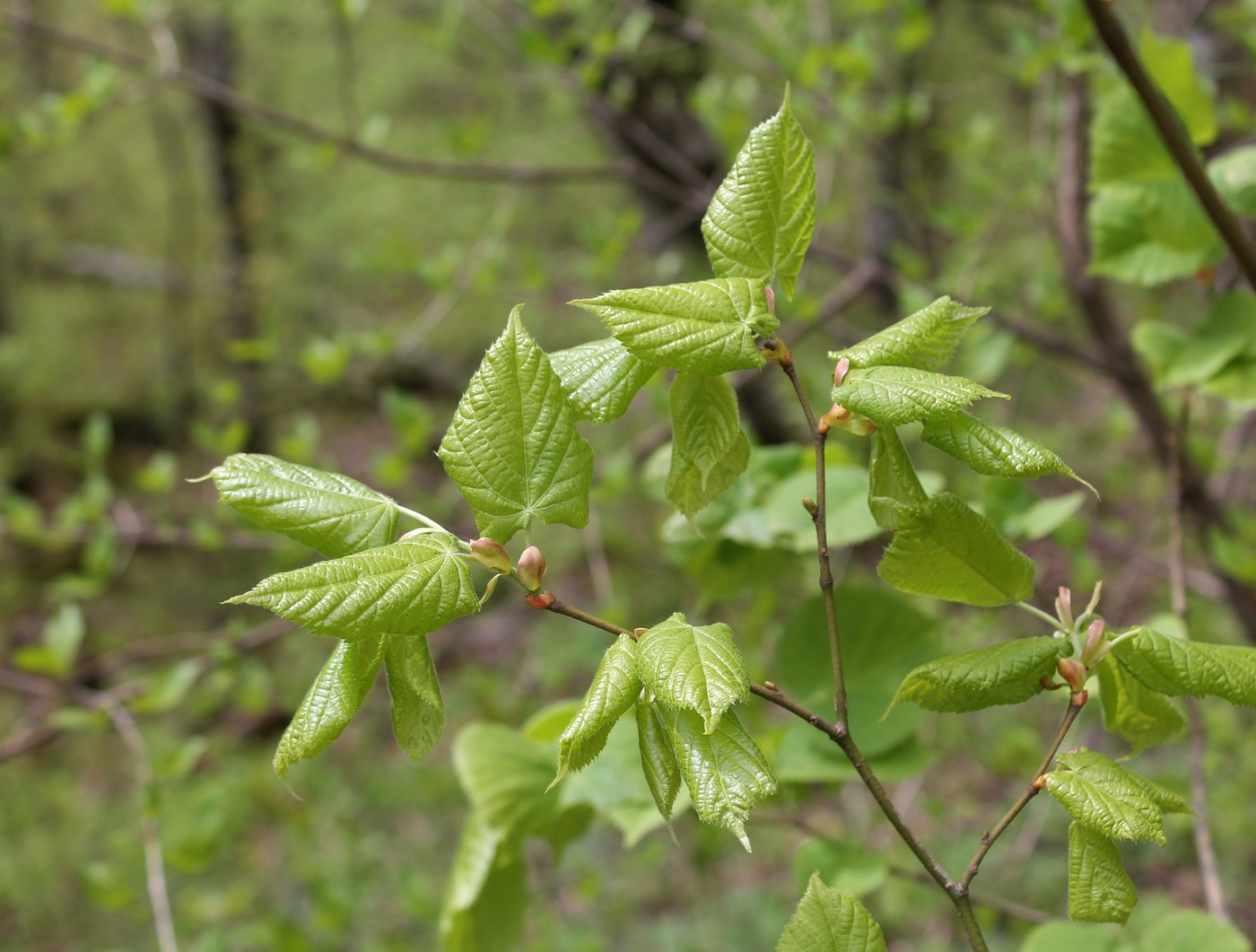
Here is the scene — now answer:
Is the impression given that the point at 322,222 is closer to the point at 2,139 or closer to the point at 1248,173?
the point at 2,139

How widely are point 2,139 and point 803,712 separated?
1986mm

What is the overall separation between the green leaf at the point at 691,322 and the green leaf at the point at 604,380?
37mm

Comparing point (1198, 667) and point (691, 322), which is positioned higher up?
point (691, 322)

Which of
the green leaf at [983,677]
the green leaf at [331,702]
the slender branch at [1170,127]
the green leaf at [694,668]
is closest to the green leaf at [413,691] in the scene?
the green leaf at [331,702]

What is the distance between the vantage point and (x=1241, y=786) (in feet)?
8.71

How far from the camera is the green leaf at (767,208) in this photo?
1.55 feet

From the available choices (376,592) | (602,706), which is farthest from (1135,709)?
(376,592)

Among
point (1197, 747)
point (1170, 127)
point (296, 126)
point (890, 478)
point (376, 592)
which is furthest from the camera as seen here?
point (296, 126)

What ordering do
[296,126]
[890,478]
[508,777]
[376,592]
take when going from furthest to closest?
[296,126] < [508,777] < [890,478] < [376,592]

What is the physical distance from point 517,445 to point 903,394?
0.63 feet

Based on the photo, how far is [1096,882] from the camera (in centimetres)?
45

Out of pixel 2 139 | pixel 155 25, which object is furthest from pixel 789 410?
pixel 2 139

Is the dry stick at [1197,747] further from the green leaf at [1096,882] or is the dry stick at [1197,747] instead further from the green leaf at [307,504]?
the green leaf at [307,504]

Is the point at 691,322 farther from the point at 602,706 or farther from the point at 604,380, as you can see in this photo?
the point at 602,706
